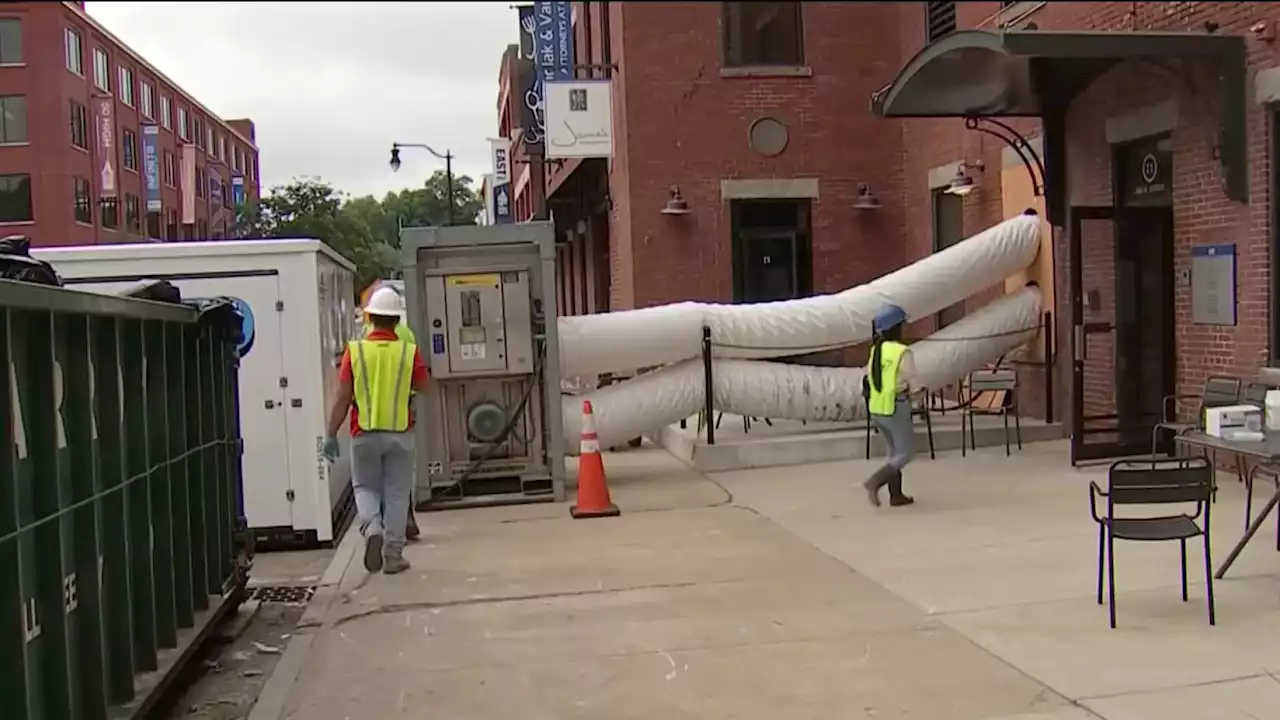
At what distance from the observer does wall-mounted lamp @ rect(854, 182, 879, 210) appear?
17453 mm

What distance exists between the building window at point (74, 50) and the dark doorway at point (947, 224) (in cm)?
1089

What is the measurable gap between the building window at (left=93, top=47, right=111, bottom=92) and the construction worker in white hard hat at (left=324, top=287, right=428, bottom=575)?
298cm

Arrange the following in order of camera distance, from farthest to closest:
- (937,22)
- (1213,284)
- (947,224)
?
(947,224)
(937,22)
(1213,284)

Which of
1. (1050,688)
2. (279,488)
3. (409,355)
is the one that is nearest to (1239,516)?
(1050,688)

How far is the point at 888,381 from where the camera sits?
9.95m

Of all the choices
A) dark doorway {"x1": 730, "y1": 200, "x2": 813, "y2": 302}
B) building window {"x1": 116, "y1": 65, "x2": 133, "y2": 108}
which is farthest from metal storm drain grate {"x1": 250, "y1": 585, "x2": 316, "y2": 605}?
dark doorway {"x1": 730, "y1": 200, "x2": 813, "y2": 302}

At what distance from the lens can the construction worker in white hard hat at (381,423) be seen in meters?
8.47

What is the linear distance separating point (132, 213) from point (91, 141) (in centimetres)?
99

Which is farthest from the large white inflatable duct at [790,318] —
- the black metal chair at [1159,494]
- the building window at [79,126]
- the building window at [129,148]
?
the black metal chair at [1159,494]

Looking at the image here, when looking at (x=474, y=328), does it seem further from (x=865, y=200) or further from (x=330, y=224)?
(x=865, y=200)

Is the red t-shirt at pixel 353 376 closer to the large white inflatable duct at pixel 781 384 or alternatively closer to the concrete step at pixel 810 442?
the large white inflatable duct at pixel 781 384

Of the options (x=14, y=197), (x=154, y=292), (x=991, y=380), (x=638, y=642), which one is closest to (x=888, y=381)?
(x=991, y=380)

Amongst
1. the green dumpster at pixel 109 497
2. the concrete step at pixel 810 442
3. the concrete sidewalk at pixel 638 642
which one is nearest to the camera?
the green dumpster at pixel 109 497

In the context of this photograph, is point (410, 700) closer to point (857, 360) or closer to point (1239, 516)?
point (1239, 516)
